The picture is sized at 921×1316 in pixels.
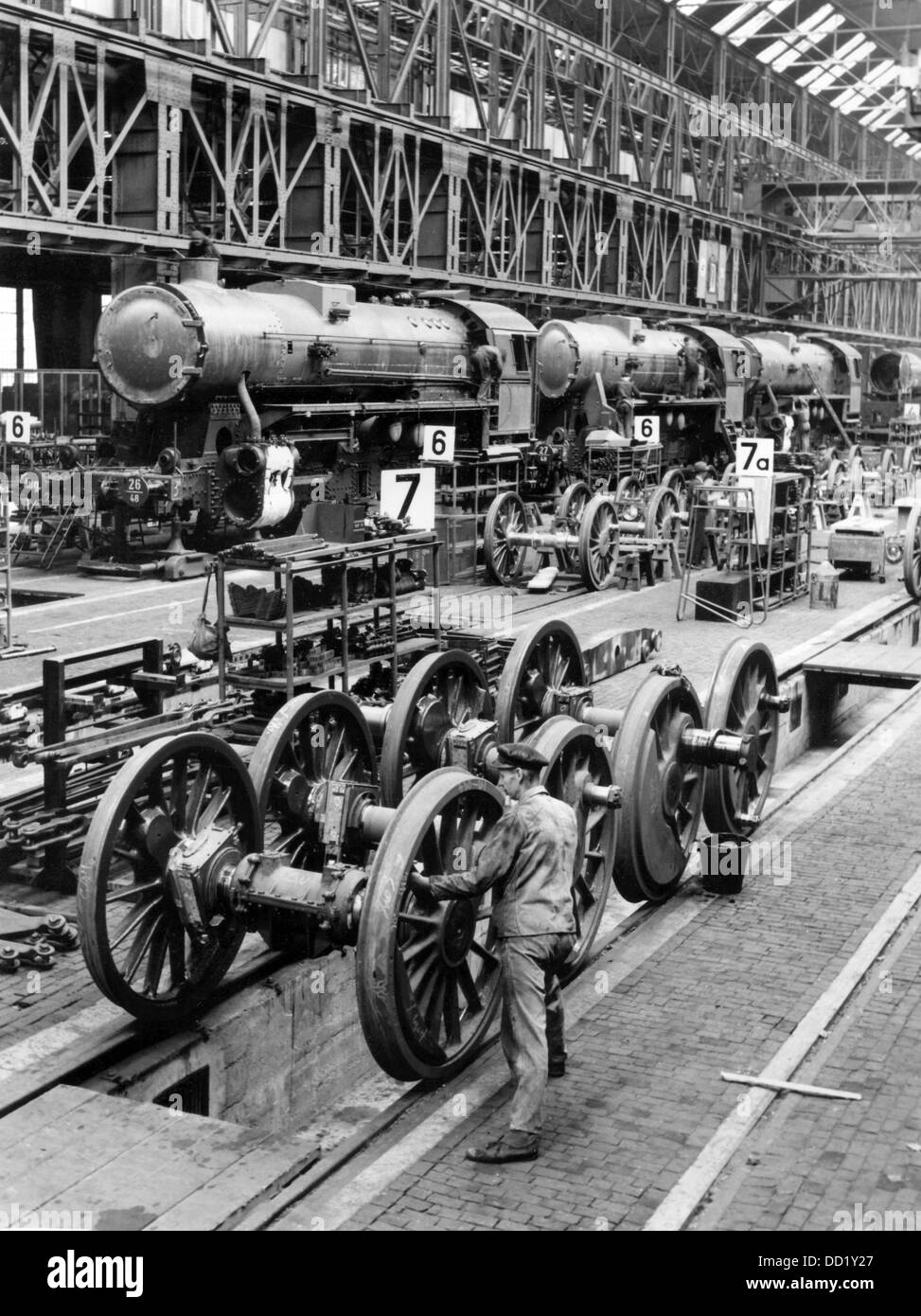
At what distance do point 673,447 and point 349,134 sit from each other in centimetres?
797

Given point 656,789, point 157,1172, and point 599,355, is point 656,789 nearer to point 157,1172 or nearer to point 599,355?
point 157,1172

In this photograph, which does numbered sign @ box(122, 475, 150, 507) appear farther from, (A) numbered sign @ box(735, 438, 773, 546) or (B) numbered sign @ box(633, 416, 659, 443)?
(B) numbered sign @ box(633, 416, 659, 443)

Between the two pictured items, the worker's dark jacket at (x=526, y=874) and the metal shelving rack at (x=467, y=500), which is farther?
the metal shelving rack at (x=467, y=500)

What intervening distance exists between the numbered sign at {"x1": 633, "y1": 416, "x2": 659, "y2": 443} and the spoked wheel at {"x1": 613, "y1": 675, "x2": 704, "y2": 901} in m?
15.2

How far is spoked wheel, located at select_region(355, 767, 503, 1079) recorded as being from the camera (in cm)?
604

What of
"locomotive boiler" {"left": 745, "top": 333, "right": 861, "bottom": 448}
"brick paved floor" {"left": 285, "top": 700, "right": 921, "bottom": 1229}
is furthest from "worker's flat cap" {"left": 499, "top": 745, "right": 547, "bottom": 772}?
"locomotive boiler" {"left": 745, "top": 333, "right": 861, "bottom": 448}

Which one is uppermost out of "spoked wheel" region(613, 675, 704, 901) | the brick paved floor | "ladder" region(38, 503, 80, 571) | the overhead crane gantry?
the overhead crane gantry

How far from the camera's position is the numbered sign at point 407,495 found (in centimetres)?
1275

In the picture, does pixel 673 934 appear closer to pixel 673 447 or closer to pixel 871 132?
pixel 673 447

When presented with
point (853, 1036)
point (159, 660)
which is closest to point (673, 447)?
point (159, 660)
